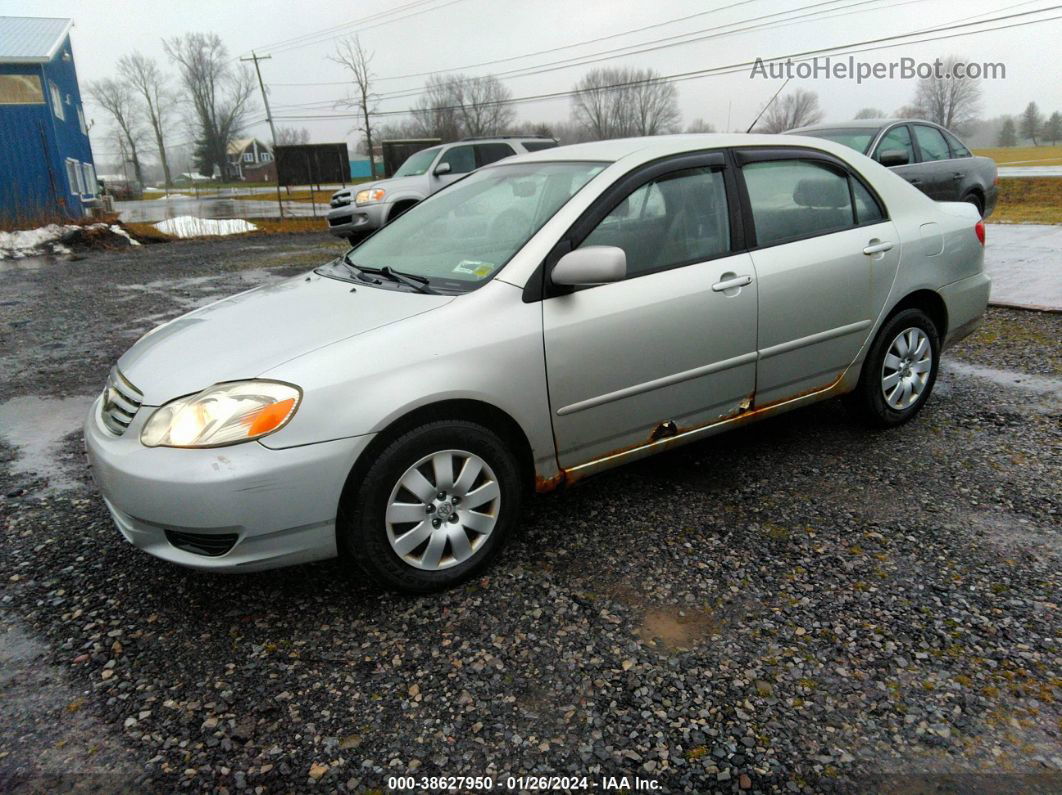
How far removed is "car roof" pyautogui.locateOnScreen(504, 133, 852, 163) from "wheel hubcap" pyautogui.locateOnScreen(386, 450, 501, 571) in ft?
5.25

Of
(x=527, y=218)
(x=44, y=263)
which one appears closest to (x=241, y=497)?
(x=527, y=218)

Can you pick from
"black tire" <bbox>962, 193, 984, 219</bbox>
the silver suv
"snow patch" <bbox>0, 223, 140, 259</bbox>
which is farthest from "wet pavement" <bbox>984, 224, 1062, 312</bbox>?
"snow patch" <bbox>0, 223, 140, 259</bbox>

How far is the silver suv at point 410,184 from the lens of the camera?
1355cm

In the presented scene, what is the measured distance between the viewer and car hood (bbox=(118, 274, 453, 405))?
110 inches

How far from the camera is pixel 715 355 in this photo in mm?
3547

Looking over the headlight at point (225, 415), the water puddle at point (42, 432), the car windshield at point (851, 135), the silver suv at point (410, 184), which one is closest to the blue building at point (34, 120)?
the silver suv at point (410, 184)

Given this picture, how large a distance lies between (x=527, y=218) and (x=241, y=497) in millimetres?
1717

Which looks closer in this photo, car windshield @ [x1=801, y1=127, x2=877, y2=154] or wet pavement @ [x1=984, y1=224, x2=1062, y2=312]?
wet pavement @ [x1=984, y1=224, x2=1062, y2=312]

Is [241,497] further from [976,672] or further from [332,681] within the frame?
Result: [976,672]

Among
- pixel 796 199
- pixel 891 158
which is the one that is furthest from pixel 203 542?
pixel 891 158

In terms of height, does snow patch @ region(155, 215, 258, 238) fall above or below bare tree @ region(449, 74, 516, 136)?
below

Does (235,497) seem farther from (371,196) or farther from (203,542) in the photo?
(371,196)

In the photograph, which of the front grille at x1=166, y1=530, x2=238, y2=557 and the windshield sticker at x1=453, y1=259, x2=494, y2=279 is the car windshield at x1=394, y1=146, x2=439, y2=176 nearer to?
the windshield sticker at x1=453, y1=259, x2=494, y2=279

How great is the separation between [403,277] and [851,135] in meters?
7.93
